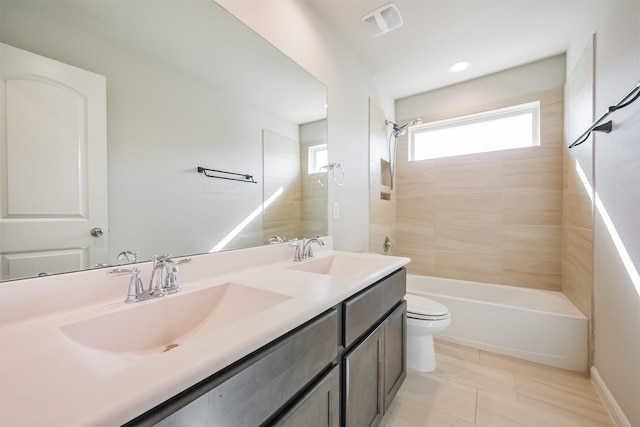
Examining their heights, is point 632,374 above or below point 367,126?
below

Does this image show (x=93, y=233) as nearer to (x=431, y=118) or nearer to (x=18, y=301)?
(x=18, y=301)

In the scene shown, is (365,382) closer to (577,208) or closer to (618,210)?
(618,210)

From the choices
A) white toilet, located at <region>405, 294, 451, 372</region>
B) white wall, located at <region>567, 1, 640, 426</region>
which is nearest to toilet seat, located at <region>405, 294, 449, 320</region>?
white toilet, located at <region>405, 294, 451, 372</region>

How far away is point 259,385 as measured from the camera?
0.55 meters

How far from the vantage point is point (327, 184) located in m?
1.78

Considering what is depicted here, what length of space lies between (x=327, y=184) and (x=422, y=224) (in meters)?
1.59

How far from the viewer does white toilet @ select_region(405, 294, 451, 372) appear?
5.49 ft

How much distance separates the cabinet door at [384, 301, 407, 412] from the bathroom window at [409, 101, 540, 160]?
2065 millimetres

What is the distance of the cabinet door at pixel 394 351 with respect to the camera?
1.20 metres

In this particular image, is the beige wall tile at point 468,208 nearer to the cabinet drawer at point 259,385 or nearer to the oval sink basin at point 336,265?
the oval sink basin at point 336,265

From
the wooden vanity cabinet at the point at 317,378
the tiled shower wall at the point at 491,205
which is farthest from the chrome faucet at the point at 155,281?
the tiled shower wall at the point at 491,205

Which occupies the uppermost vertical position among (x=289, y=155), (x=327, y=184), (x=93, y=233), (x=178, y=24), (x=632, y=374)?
(x=178, y=24)

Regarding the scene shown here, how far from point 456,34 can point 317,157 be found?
147cm

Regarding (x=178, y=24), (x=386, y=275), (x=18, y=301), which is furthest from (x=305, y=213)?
(x=18, y=301)
